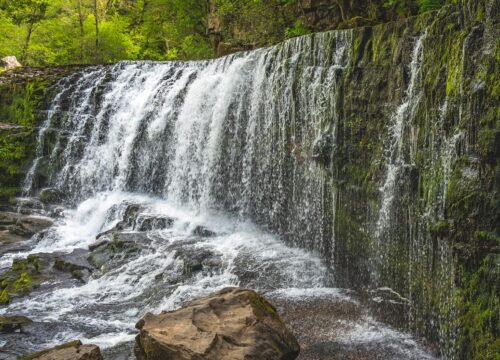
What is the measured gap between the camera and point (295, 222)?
1108 cm

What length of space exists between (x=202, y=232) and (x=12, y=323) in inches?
211

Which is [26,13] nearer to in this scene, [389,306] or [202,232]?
[202,232]

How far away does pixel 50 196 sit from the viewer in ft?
51.9

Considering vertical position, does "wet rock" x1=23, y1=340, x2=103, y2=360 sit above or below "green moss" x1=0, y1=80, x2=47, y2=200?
below

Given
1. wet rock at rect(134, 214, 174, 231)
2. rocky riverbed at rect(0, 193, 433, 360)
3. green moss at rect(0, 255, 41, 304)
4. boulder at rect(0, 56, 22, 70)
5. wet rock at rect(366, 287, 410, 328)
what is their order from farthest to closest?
1. boulder at rect(0, 56, 22, 70)
2. wet rock at rect(134, 214, 174, 231)
3. green moss at rect(0, 255, 41, 304)
4. wet rock at rect(366, 287, 410, 328)
5. rocky riverbed at rect(0, 193, 433, 360)

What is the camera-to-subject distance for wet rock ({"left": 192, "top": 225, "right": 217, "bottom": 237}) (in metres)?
12.0

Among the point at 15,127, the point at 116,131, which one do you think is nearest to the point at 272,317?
the point at 116,131

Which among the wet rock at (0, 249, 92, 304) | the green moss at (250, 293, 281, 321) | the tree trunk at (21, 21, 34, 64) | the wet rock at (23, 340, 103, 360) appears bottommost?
the wet rock at (0, 249, 92, 304)

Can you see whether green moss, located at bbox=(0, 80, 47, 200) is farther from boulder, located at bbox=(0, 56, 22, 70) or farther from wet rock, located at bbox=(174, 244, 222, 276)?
wet rock, located at bbox=(174, 244, 222, 276)

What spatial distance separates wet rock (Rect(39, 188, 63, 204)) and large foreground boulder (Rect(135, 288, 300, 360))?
11.2 meters

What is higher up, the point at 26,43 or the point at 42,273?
the point at 26,43

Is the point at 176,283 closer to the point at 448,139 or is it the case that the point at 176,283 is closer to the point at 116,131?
the point at 448,139

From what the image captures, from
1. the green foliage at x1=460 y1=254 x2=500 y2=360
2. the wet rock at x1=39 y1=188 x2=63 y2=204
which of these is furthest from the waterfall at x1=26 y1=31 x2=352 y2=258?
the green foliage at x1=460 y1=254 x2=500 y2=360

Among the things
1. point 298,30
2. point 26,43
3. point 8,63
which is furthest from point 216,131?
point 26,43
